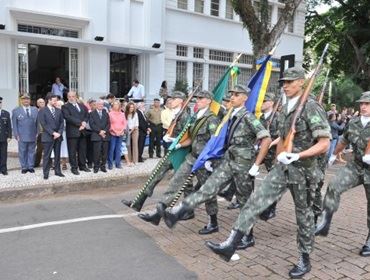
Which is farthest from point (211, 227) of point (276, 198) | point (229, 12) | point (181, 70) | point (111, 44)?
point (229, 12)

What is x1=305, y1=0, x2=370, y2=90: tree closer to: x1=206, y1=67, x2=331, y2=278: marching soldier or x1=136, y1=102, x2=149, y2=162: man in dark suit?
x1=136, y1=102, x2=149, y2=162: man in dark suit

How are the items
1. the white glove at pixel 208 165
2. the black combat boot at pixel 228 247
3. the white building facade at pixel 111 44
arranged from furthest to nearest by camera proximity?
the white building facade at pixel 111 44
the white glove at pixel 208 165
the black combat boot at pixel 228 247

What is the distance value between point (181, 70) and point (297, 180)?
55.0ft

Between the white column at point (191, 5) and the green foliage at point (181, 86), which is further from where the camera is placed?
the white column at point (191, 5)

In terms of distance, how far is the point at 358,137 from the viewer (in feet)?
18.6

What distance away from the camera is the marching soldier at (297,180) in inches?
182

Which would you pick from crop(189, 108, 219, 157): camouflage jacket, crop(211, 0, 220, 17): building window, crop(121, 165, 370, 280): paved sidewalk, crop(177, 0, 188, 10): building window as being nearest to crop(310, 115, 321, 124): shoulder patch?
crop(121, 165, 370, 280): paved sidewalk

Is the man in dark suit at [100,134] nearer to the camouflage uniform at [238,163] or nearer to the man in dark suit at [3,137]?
the man in dark suit at [3,137]

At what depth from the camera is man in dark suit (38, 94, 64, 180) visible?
31.2ft

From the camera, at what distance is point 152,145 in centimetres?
1302

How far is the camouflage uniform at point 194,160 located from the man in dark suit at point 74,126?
167 inches

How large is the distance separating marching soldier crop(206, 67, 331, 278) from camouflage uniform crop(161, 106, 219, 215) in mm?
1541

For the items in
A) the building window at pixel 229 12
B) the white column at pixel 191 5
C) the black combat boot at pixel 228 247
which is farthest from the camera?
the building window at pixel 229 12

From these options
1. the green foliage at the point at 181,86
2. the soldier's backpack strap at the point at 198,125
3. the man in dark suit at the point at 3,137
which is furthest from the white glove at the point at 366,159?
the green foliage at the point at 181,86
